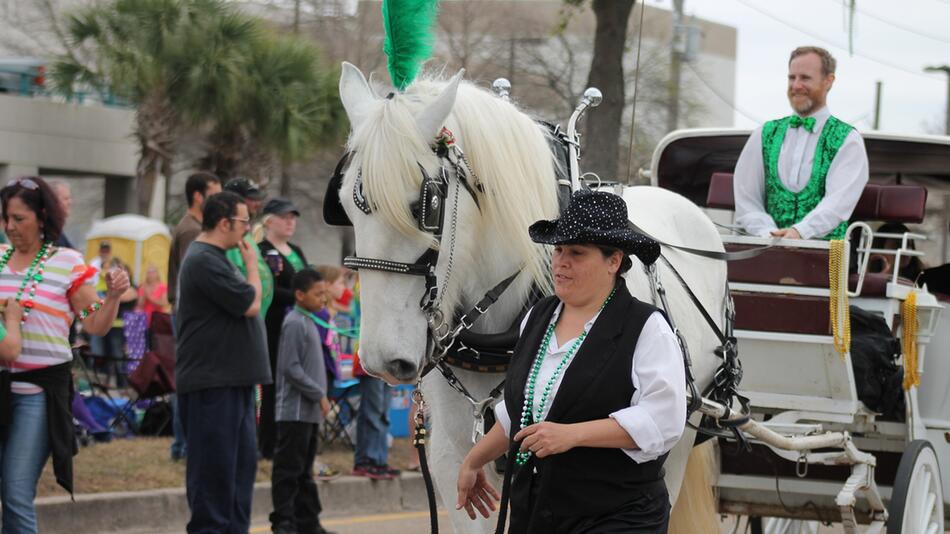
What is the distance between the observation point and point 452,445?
14.8 ft

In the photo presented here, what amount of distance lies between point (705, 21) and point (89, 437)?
128ft

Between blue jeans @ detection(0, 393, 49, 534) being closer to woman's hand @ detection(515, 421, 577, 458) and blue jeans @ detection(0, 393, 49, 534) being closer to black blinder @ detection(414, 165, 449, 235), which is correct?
black blinder @ detection(414, 165, 449, 235)

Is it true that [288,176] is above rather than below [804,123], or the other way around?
above

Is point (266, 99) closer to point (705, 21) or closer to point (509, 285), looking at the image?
point (509, 285)

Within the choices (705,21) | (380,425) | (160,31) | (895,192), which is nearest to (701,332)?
(895,192)

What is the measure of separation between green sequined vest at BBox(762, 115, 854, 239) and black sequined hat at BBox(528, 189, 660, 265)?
110 inches

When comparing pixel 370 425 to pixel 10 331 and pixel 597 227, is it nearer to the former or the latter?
pixel 10 331

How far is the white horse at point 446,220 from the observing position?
13.2 feet

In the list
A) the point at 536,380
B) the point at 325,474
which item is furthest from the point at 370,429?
the point at 536,380

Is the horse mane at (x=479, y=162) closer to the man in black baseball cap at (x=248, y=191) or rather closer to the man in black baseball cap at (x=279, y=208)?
the man in black baseball cap at (x=248, y=191)

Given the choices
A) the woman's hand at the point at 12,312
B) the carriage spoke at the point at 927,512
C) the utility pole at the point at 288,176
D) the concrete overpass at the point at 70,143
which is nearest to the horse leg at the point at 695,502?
the carriage spoke at the point at 927,512

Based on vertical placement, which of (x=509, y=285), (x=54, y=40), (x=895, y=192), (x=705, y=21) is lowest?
(x=509, y=285)

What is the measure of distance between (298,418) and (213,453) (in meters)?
1.27

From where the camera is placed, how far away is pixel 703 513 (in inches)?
220
